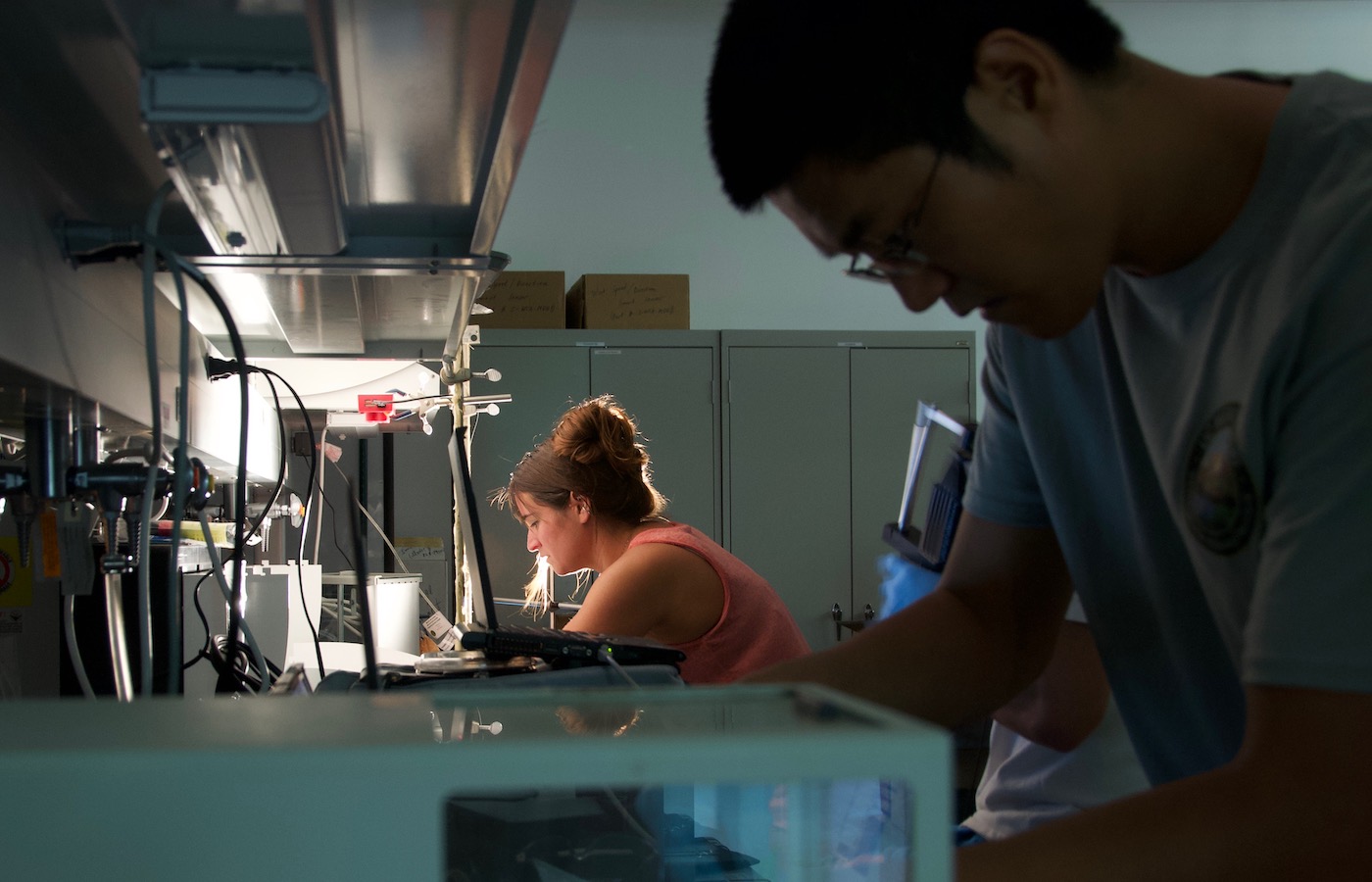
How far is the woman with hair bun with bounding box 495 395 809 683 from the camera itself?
183cm

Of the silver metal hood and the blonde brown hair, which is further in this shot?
the blonde brown hair

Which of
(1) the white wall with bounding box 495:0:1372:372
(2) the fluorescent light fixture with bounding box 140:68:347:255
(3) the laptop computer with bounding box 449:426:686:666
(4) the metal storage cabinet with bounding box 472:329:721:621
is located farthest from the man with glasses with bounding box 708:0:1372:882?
(1) the white wall with bounding box 495:0:1372:372

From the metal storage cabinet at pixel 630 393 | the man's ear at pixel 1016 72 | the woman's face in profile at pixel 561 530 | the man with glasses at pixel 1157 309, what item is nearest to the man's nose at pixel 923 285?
the man with glasses at pixel 1157 309

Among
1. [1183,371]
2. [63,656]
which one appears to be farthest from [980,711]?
[63,656]

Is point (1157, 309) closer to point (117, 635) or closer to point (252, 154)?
point (252, 154)

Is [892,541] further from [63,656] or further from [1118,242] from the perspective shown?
[63,656]

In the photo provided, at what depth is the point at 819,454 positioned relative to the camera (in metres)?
3.77

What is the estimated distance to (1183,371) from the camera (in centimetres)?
77

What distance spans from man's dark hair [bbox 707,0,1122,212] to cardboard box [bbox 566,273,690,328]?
309cm

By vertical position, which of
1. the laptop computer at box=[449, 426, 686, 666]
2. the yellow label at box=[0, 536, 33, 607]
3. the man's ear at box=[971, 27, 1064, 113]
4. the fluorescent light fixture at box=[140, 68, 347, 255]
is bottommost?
the laptop computer at box=[449, 426, 686, 666]

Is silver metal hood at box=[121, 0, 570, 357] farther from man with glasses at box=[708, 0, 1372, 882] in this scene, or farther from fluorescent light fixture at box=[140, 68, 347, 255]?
man with glasses at box=[708, 0, 1372, 882]

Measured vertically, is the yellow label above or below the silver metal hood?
below

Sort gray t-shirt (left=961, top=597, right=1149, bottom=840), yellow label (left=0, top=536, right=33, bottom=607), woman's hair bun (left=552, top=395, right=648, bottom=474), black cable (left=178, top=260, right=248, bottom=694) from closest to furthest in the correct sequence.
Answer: black cable (left=178, top=260, right=248, bottom=694) → yellow label (left=0, top=536, right=33, bottom=607) → gray t-shirt (left=961, top=597, right=1149, bottom=840) → woman's hair bun (left=552, top=395, right=648, bottom=474)

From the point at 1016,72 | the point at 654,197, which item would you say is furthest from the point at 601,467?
the point at 654,197
